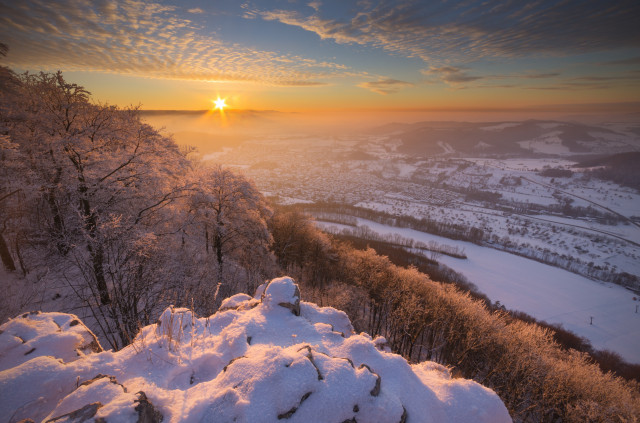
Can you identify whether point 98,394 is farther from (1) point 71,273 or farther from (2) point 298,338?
(1) point 71,273

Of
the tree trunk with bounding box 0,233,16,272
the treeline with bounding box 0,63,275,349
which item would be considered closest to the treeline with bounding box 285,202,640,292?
the treeline with bounding box 0,63,275,349

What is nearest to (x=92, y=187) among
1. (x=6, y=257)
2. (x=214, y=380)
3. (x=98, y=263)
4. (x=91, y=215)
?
(x=91, y=215)

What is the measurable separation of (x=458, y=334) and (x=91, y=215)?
2675cm

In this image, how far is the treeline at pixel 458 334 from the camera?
15609mm

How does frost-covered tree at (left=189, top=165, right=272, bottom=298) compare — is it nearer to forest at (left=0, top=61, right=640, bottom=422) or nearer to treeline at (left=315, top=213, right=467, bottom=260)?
forest at (left=0, top=61, right=640, bottom=422)

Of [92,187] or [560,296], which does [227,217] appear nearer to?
[92,187]

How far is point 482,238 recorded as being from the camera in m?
86.8

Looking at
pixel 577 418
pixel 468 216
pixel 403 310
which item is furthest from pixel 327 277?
pixel 468 216

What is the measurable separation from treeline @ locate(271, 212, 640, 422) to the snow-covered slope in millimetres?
5562

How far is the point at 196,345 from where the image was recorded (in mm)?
6789

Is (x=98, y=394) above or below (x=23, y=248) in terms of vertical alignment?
above

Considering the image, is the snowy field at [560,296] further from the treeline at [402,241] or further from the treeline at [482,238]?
the treeline at [482,238]

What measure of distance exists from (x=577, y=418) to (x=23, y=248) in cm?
3350

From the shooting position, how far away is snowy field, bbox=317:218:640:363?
154 ft
